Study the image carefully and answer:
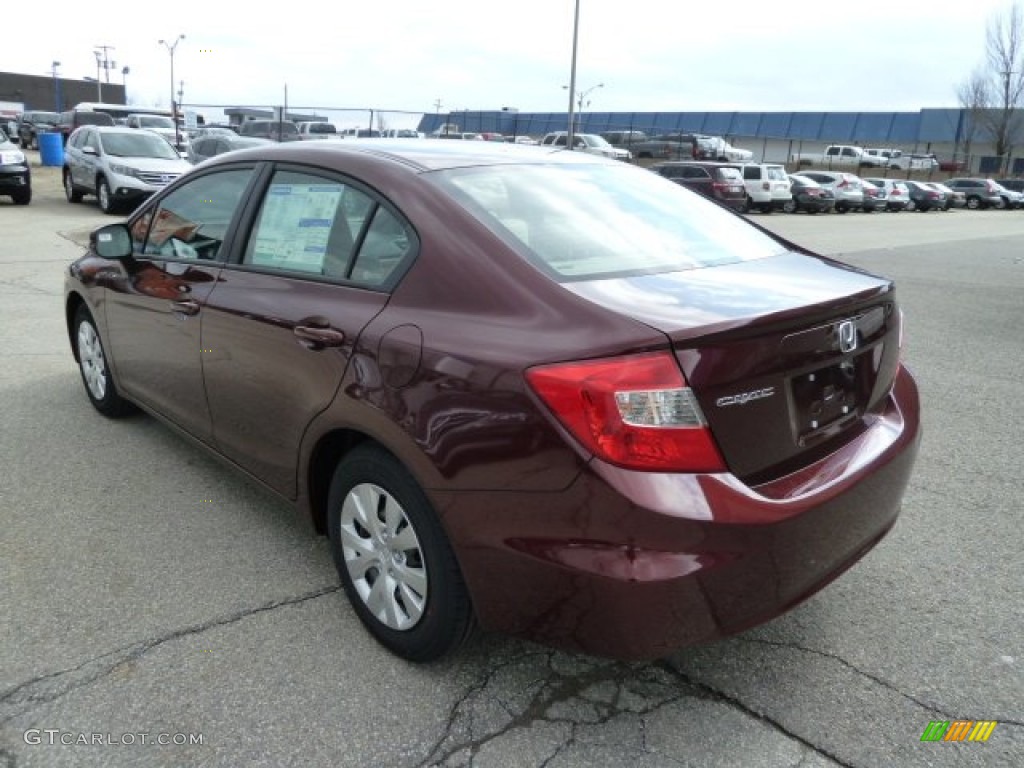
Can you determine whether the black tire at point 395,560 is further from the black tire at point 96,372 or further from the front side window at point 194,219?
the black tire at point 96,372

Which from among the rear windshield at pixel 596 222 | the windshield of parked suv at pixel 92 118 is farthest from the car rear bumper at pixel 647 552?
the windshield of parked suv at pixel 92 118

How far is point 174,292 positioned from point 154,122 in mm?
32951

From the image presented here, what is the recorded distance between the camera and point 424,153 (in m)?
3.12

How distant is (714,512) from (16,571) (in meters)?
2.70

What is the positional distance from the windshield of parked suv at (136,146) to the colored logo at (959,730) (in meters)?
18.0

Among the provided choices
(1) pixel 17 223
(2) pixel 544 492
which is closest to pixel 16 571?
(2) pixel 544 492

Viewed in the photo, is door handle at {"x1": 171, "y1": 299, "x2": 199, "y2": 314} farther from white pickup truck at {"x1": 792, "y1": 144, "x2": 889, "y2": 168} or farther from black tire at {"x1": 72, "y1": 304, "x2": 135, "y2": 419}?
white pickup truck at {"x1": 792, "y1": 144, "x2": 889, "y2": 168}

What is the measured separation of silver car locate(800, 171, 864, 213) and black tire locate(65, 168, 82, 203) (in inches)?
1018

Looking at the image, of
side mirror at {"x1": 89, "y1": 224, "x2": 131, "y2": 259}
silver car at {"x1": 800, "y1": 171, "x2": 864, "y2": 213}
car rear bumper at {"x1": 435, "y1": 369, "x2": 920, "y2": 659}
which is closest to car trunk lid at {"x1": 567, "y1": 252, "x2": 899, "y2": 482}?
car rear bumper at {"x1": 435, "y1": 369, "x2": 920, "y2": 659}

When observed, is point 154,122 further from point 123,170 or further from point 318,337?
point 318,337

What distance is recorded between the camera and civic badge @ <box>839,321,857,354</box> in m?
2.44

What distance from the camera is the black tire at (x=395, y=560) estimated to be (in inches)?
95.7

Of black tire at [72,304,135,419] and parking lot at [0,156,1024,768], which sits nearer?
parking lot at [0,156,1024,768]

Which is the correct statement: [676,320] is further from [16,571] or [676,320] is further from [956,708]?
[16,571]
